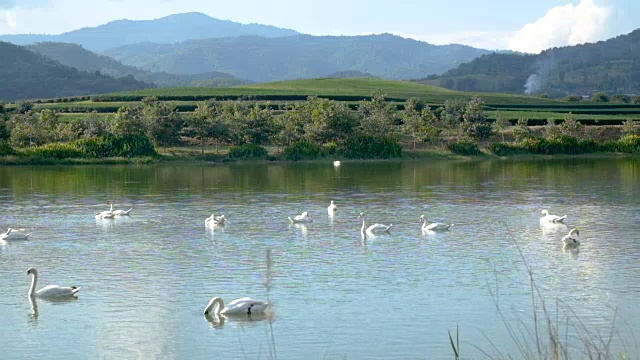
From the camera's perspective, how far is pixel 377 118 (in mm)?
98562

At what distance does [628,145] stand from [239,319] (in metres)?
83.3

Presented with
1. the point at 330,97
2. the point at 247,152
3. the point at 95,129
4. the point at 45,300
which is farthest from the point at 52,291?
the point at 330,97

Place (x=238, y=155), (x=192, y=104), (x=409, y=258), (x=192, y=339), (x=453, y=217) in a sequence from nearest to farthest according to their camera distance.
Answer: (x=192, y=339) → (x=409, y=258) → (x=453, y=217) → (x=238, y=155) → (x=192, y=104)

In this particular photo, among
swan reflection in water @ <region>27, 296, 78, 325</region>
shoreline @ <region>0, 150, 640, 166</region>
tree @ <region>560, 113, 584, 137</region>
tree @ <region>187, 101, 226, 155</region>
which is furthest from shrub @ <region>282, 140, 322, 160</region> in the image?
swan reflection in water @ <region>27, 296, 78, 325</region>

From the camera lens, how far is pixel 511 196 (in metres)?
52.5

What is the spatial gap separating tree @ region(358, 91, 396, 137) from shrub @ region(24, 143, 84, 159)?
27.6 m

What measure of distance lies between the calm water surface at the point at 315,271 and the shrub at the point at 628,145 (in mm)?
43199

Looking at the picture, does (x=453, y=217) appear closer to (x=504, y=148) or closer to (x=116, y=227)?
(x=116, y=227)

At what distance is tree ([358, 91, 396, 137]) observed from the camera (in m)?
97.0

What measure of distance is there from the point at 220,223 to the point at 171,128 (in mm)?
55784

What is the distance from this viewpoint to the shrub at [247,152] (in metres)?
91.2

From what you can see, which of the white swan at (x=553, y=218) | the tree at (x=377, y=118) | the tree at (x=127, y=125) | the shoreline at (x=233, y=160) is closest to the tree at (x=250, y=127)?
the shoreline at (x=233, y=160)

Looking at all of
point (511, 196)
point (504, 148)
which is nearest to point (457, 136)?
point (504, 148)

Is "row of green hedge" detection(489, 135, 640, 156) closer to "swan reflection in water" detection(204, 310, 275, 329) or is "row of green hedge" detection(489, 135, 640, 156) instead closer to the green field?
the green field
